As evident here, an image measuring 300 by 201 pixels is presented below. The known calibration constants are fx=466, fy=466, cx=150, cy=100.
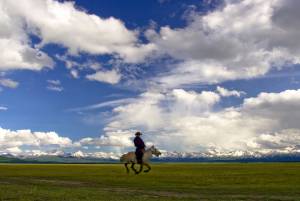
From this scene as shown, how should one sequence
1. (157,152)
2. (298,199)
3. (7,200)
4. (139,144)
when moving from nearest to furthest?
(7,200) < (298,199) < (139,144) < (157,152)

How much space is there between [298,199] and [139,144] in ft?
84.0

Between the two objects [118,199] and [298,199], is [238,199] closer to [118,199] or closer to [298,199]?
[298,199]

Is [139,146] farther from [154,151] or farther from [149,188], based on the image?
[149,188]

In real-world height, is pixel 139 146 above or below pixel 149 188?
above

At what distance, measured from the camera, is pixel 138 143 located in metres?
48.1

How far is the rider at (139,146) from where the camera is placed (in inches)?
1872

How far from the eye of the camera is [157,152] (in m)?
53.0

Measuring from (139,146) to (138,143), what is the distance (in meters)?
0.47

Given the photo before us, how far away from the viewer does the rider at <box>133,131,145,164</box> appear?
4754cm

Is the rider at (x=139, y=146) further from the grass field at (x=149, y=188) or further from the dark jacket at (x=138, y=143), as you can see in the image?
the grass field at (x=149, y=188)

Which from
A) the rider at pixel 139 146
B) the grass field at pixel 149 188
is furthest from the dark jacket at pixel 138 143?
the grass field at pixel 149 188

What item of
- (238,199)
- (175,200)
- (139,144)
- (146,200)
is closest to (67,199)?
(146,200)

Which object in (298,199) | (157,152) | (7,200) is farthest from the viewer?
(157,152)

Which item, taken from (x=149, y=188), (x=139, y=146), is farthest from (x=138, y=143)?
(x=149, y=188)
